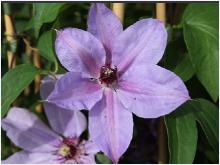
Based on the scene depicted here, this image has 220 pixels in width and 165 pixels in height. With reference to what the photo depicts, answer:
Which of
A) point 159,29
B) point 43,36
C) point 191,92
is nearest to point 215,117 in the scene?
point 191,92

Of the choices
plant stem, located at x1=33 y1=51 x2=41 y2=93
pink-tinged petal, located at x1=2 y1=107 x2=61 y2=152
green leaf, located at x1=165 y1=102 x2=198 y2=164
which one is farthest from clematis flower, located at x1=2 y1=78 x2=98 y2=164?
green leaf, located at x1=165 y1=102 x2=198 y2=164

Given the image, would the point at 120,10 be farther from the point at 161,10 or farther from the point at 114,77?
the point at 114,77

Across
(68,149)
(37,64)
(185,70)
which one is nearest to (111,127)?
(185,70)

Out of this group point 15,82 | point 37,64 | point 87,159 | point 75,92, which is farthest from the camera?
point 37,64

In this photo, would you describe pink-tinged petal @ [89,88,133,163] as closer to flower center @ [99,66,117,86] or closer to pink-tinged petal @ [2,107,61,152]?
flower center @ [99,66,117,86]

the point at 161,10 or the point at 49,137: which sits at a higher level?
the point at 161,10
